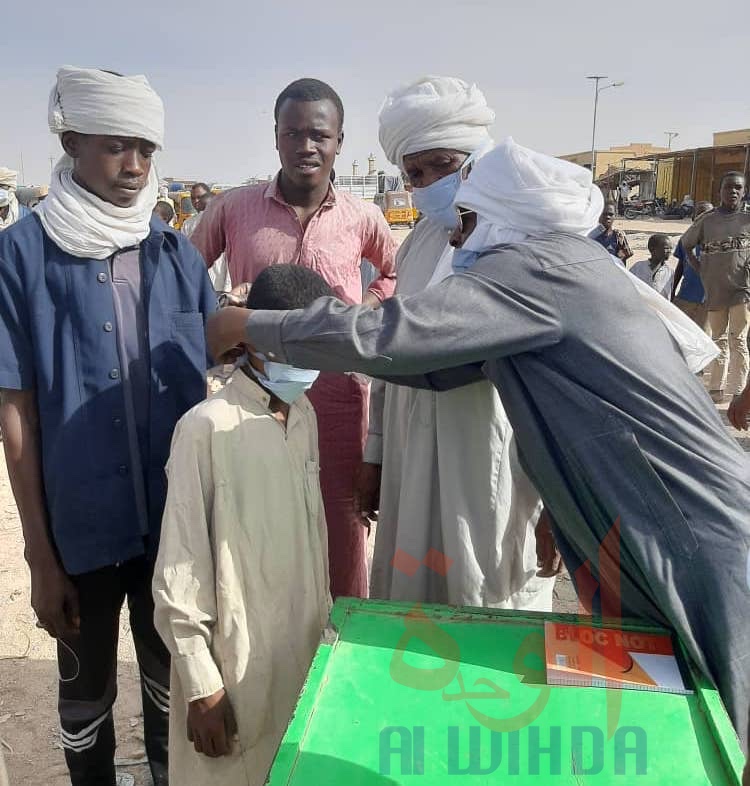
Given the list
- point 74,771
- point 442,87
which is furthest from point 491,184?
point 74,771

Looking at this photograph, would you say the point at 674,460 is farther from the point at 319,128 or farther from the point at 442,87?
the point at 319,128

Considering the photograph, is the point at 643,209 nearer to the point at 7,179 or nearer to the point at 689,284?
the point at 689,284

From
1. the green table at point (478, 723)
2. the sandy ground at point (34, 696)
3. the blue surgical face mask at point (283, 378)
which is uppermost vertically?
the blue surgical face mask at point (283, 378)

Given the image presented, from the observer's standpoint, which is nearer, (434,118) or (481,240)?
(481,240)

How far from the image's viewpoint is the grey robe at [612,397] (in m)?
1.40

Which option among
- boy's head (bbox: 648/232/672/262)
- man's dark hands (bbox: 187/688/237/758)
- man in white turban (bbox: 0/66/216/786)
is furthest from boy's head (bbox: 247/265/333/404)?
boy's head (bbox: 648/232/672/262)

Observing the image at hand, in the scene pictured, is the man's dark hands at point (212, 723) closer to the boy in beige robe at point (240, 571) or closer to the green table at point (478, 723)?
the boy in beige robe at point (240, 571)

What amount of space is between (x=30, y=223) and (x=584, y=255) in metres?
1.39

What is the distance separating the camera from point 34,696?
302 centimetres

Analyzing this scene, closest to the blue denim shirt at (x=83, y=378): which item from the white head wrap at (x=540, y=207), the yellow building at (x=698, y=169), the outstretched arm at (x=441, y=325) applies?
the outstretched arm at (x=441, y=325)

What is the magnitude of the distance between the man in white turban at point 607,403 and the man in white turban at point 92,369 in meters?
0.60

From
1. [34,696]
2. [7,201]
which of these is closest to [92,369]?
[34,696]

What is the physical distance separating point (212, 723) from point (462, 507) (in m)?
0.82

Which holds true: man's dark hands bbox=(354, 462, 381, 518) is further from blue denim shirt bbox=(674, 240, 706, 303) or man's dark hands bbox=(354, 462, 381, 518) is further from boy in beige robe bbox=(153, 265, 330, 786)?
blue denim shirt bbox=(674, 240, 706, 303)
